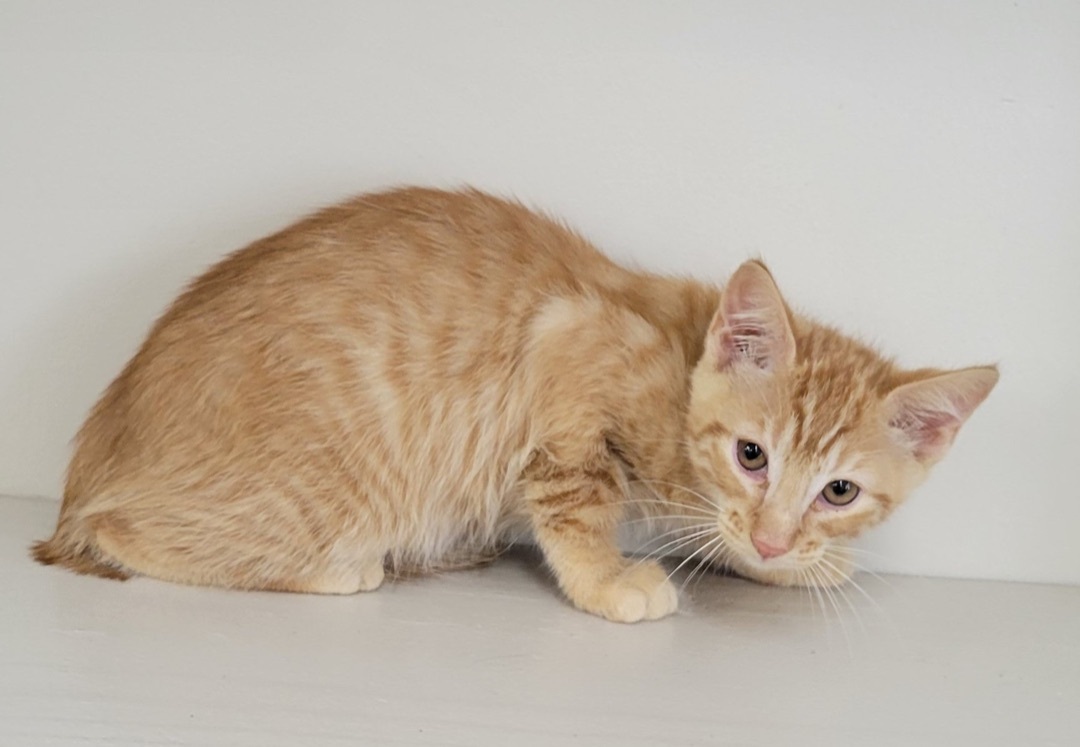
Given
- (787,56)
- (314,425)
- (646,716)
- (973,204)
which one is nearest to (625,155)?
(787,56)

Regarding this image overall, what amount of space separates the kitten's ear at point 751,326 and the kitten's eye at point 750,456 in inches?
4.5

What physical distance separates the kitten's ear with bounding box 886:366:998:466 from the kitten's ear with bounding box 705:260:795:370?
6.4 inches

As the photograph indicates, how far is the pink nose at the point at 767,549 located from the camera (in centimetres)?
143

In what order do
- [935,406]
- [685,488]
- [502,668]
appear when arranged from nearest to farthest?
[502,668] → [935,406] → [685,488]

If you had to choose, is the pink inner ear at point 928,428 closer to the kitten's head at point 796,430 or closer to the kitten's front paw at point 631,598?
the kitten's head at point 796,430

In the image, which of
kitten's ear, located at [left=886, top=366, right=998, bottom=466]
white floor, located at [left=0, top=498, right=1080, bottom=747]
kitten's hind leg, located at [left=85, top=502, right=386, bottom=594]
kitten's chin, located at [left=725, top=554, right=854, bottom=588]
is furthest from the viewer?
kitten's chin, located at [left=725, top=554, right=854, bottom=588]

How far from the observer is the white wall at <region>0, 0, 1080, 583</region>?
5.68ft

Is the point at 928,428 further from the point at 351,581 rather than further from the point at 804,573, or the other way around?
the point at 351,581

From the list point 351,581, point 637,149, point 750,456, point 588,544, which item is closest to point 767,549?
point 750,456

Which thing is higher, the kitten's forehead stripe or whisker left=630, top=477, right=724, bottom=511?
the kitten's forehead stripe

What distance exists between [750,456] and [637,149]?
23.3 inches

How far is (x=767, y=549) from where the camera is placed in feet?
4.69

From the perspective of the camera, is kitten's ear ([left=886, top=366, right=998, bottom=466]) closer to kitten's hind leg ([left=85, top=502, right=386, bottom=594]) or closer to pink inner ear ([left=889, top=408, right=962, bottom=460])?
pink inner ear ([left=889, top=408, right=962, bottom=460])

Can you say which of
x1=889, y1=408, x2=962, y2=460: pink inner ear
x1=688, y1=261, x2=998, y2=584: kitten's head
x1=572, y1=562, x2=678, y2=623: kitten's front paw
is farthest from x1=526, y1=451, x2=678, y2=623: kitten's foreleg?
x1=889, y1=408, x2=962, y2=460: pink inner ear
